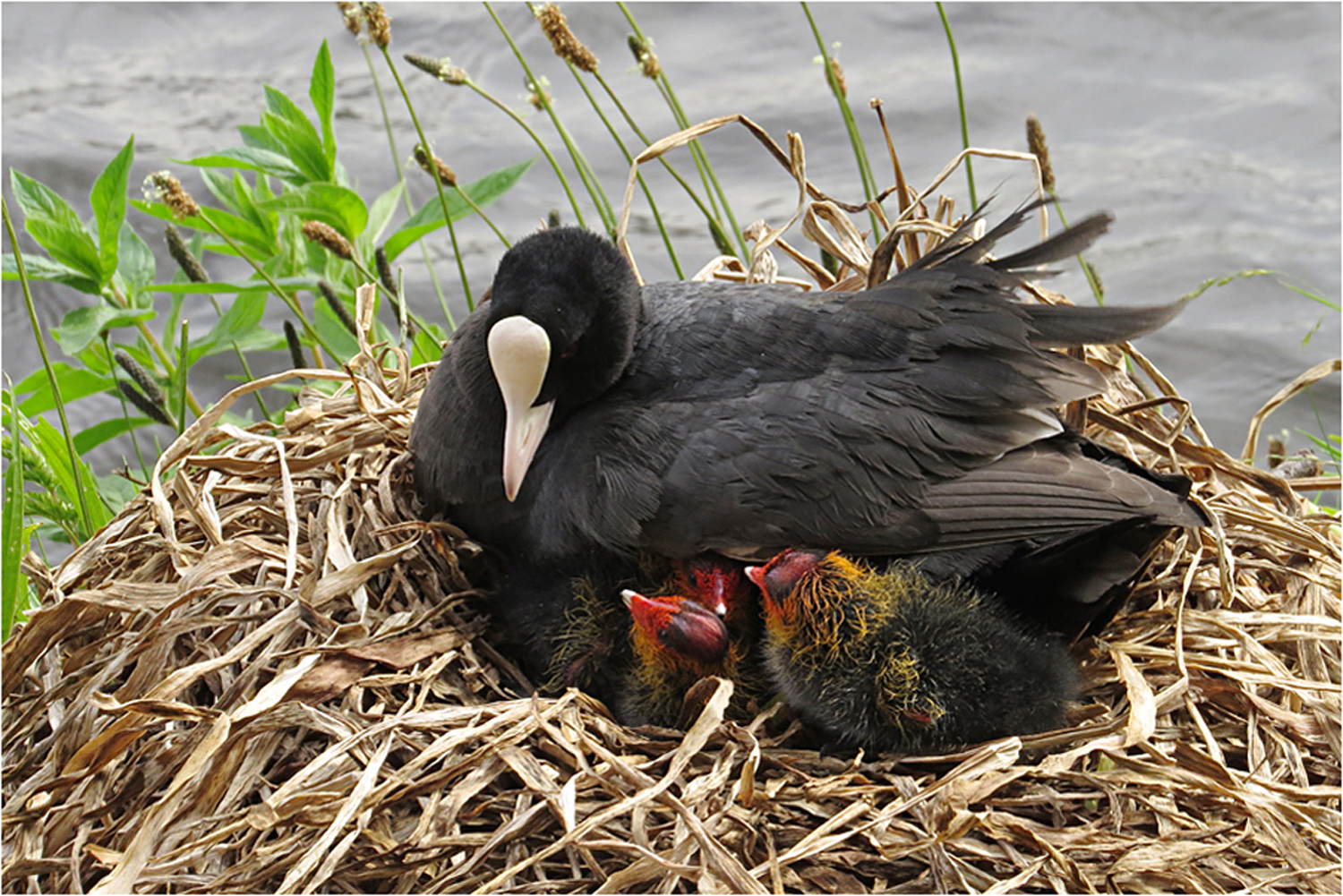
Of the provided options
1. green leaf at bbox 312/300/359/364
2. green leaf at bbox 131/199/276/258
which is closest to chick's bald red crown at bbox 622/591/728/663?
green leaf at bbox 312/300/359/364

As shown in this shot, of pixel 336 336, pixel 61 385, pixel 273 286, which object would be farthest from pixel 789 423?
pixel 61 385

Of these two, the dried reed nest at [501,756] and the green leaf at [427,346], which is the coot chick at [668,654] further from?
the green leaf at [427,346]

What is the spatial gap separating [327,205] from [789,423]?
4.25 feet

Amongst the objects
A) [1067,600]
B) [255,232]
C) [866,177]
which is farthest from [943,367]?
[255,232]

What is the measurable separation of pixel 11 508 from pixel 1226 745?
6.13 feet

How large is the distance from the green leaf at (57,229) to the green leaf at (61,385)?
0.76ft

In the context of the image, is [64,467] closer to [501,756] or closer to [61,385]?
[61,385]

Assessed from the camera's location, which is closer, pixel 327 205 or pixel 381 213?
pixel 327 205

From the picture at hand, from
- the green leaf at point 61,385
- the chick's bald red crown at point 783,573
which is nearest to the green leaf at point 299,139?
the green leaf at point 61,385

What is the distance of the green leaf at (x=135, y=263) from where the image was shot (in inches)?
115

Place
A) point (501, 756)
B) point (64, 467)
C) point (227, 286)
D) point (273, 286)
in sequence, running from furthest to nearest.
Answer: point (227, 286), point (273, 286), point (64, 467), point (501, 756)

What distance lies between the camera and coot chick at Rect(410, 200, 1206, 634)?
2018 millimetres

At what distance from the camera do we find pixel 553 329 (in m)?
2.12

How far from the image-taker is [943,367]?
2.11 metres
